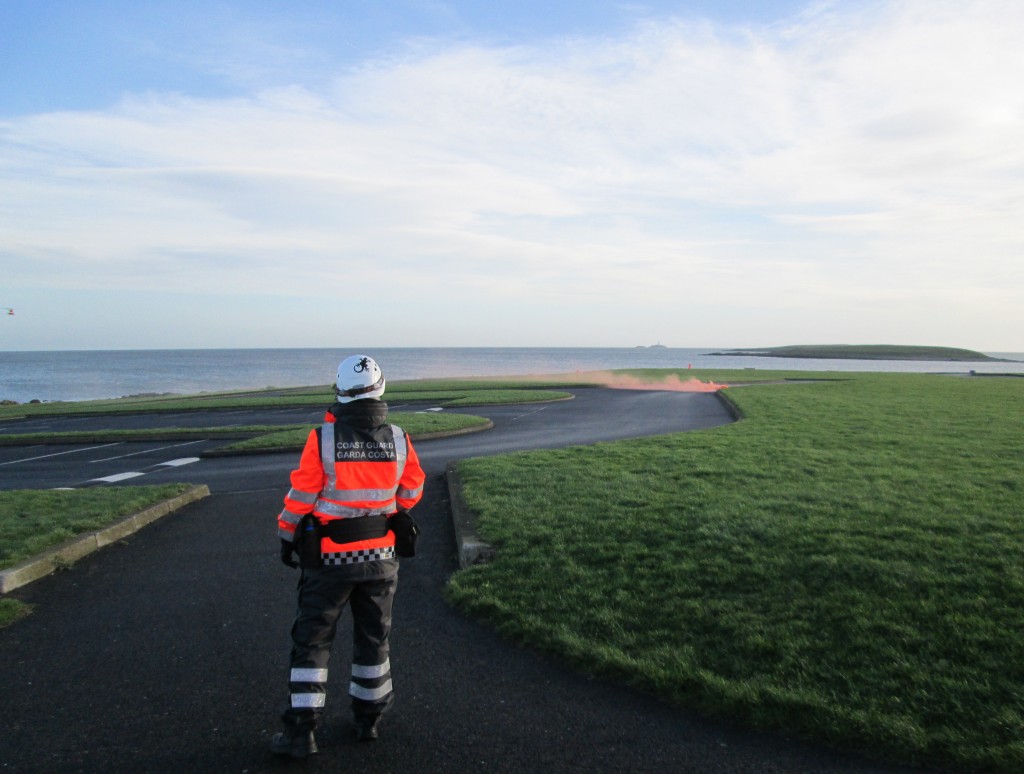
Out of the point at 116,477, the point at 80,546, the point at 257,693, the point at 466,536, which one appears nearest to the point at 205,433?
the point at 116,477

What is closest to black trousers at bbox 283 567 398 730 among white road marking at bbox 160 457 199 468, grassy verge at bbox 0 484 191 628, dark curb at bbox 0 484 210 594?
grassy verge at bbox 0 484 191 628

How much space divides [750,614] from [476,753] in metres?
2.39

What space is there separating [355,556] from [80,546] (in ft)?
17.7

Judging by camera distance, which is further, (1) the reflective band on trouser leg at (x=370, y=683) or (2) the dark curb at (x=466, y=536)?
(2) the dark curb at (x=466, y=536)

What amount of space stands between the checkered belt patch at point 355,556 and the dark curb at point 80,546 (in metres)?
4.54

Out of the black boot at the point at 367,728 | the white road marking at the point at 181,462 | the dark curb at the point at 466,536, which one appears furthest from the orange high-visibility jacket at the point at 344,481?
the white road marking at the point at 181,462

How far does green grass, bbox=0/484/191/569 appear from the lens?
7645mm

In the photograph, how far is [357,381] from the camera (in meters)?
4.20

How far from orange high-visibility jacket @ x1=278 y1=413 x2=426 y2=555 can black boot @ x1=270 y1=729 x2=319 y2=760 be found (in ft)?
3.05

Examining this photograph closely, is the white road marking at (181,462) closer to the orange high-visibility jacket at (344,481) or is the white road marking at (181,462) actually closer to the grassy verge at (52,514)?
the grassy verge at (52,514)

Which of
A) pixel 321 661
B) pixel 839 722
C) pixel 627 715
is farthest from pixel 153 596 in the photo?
pixel 839 722

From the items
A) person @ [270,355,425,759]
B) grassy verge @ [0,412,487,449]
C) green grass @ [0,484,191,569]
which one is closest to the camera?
person @ [270,355,425,759]

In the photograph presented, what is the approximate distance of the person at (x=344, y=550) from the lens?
387cm

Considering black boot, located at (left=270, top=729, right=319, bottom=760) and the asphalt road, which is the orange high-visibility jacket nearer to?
black boot, located at (left=270, top=729, right=319, bottom=760)
